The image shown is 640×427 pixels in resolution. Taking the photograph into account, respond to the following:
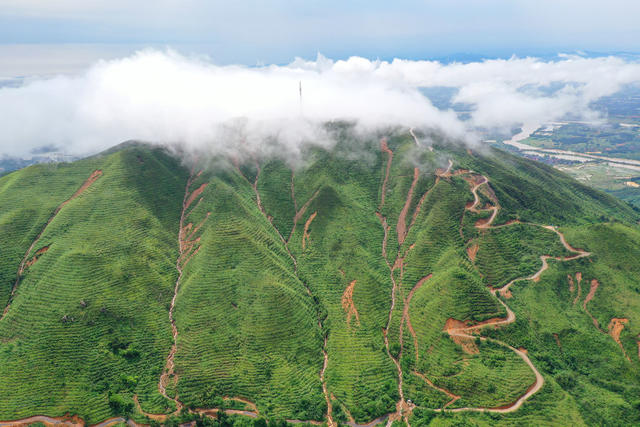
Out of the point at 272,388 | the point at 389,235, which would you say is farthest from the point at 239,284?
the point at 389,235

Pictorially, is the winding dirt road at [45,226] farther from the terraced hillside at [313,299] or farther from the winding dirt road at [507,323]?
the winding dirt road at [507,323]

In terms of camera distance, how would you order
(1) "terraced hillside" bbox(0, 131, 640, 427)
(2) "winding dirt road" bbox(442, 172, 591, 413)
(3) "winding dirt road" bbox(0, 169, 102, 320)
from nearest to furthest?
(2) "winding dirt road" bbox(442, 172, 591, 413) → (1) "terraced hillside" bbox(0, 131, 640, 427) → (3) "winding dirt road" bbox(0, 169, 102, 320)

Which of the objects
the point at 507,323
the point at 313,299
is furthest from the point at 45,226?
the point at 507,323

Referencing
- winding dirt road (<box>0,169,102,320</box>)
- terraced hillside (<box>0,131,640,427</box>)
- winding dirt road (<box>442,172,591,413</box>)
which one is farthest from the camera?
winding dirt road (<box>0,169,102,320</box>)

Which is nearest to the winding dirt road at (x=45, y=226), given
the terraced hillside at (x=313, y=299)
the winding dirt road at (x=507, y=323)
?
the terraced hillside at (x=313, y=299)

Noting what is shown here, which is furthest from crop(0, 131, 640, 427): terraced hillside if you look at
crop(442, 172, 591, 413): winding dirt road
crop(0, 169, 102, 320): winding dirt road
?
crop(0, 169, 102, 320): winding dirt road

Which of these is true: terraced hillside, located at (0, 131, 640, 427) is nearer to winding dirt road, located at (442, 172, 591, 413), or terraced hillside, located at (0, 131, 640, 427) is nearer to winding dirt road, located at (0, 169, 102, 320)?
winding dirt road, located at (442, 172, 591, 413)

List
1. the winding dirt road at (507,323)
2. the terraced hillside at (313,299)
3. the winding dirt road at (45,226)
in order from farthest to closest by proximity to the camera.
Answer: the winding dirt road at (45,226) < the terraced hillside at (313,299) < the winding dirt road at (507,323)

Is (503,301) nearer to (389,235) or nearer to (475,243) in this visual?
(475,243)

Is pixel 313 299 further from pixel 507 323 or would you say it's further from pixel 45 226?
pixel 45 226
